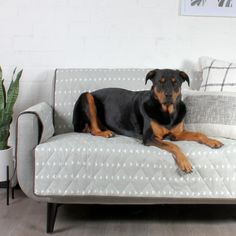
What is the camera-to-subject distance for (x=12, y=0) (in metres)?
2.91

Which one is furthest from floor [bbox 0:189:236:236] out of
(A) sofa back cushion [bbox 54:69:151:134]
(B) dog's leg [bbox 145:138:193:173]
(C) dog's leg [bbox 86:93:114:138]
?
(A) sofa back cushion [bbox 54:69:151:134]

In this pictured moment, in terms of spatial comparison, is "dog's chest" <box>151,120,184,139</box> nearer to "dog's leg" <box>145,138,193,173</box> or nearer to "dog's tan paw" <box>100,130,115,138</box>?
"dog's leg" <box>145,138,193,173</box>

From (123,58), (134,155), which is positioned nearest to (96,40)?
(123,58)

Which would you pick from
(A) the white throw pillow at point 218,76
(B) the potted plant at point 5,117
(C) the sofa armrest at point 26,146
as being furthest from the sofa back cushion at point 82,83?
(C) the sofa armrest at point 26,146

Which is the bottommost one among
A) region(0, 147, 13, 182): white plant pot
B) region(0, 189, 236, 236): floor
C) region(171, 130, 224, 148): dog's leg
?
region(0, 189, 236, 236): floor

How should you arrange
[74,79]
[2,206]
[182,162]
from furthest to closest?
[74,79], [2,206], [182,162]

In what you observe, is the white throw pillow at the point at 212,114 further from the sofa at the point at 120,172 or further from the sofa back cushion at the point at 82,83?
the sofa back cushion at the point at 82,83

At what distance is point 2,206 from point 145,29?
5.41 feet

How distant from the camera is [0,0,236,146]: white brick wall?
2.92 m

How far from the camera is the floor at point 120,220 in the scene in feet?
7.08

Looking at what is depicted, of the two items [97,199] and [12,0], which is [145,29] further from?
[97,199]

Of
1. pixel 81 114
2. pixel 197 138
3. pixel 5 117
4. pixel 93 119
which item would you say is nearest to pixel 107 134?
pixel 93 119

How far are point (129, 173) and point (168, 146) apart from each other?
0.26 m

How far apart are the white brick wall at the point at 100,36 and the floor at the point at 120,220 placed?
983 millimetres
